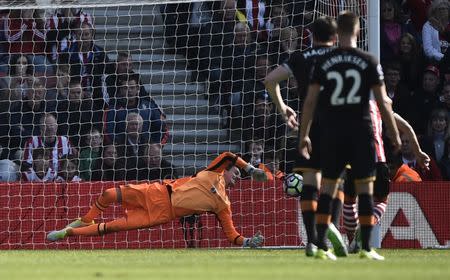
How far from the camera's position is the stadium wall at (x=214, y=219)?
51.3 ft

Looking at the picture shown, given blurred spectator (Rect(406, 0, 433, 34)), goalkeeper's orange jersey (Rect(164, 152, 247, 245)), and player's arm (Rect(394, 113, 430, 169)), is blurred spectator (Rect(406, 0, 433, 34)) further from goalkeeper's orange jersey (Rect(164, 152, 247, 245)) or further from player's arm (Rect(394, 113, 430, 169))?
Answer: player's arm (Rect(394, 113, 430, 169))

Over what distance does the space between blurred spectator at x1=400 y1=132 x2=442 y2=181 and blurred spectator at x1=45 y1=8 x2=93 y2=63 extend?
497 centimetres

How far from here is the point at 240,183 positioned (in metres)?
16.0

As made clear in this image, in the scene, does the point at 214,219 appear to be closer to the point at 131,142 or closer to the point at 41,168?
the point at 131,142

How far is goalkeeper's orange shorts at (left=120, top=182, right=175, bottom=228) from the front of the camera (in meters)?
15.3

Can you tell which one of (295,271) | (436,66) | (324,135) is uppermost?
(436,66)

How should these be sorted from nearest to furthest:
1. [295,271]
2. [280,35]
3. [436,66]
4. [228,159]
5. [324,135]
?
[295,271]
[324,135]
[228,159]
[280,35]
[436,66]

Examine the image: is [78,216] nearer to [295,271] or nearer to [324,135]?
[324,135]

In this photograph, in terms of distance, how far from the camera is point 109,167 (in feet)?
55.9

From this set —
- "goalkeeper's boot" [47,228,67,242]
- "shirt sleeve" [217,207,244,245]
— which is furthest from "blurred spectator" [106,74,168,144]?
"shirt sleeve" [217,207,244,245]

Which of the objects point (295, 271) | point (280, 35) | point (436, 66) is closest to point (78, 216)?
point (280, 35)

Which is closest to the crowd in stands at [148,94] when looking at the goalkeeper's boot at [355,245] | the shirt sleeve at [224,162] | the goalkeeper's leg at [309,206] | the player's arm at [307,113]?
the shirt sleeve at [224,162]

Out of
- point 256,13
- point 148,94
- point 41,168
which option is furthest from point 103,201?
point 256,13

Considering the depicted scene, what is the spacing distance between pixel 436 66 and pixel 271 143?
10.5 ft
